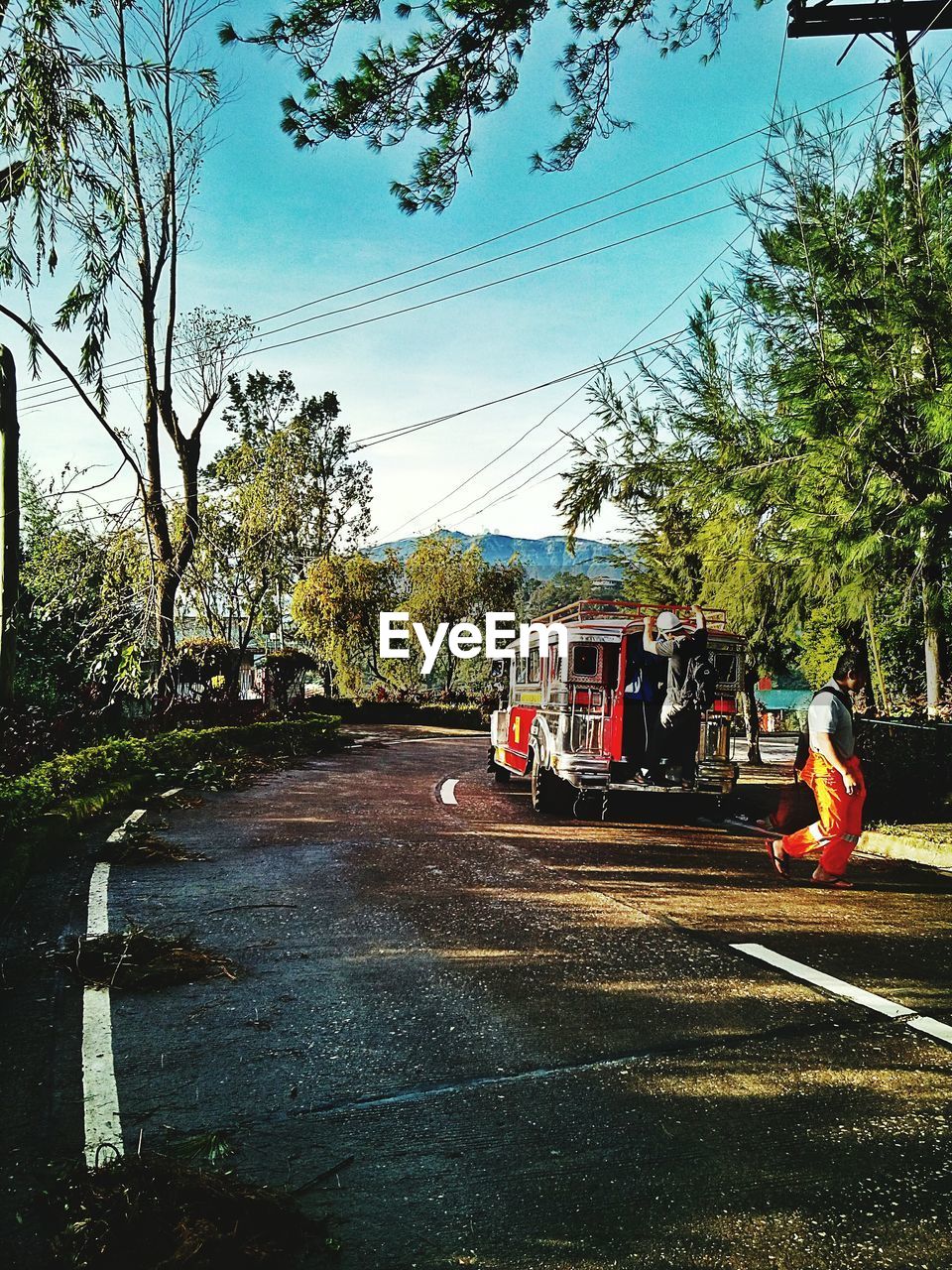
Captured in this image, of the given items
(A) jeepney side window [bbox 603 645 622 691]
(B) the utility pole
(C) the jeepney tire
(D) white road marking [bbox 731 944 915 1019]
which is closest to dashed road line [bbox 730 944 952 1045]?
(D) white road marking [bbox 731 944 915 1019]

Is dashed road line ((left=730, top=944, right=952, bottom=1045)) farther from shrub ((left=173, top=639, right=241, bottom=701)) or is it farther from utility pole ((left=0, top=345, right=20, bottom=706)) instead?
shrub ((left=173, top=639, right=241, bottom=701))

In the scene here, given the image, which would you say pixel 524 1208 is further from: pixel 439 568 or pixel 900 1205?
pixel 439 568

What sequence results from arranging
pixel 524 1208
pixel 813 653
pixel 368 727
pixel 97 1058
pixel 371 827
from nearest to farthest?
1. pixel 524 1208
2. pixel 97 1058
3. pixel 371 827
4. pixel 813 653
5. pixel 368 727

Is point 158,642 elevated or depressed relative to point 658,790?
elevated

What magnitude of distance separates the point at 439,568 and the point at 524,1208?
160 ft

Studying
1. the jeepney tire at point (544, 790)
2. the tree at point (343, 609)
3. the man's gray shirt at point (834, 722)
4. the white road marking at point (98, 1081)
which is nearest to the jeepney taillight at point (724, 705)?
the jeepney tire at point (544, 790)

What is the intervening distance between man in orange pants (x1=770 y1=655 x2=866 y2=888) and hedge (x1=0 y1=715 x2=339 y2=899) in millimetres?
6384

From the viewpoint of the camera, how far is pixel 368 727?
45.2 m

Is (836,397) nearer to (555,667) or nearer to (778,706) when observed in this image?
(555,667)

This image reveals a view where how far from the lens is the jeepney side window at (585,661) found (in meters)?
12.8

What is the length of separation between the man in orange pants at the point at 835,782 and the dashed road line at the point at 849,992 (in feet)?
8.04

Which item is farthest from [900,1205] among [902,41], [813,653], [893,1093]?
[813,653]

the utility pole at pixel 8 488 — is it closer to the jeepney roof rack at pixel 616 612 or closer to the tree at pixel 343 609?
the jeepney roof rack at pixel 616 612

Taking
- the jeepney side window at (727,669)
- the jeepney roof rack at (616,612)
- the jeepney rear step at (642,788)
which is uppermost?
the jeepney roof rack at (616,612)
